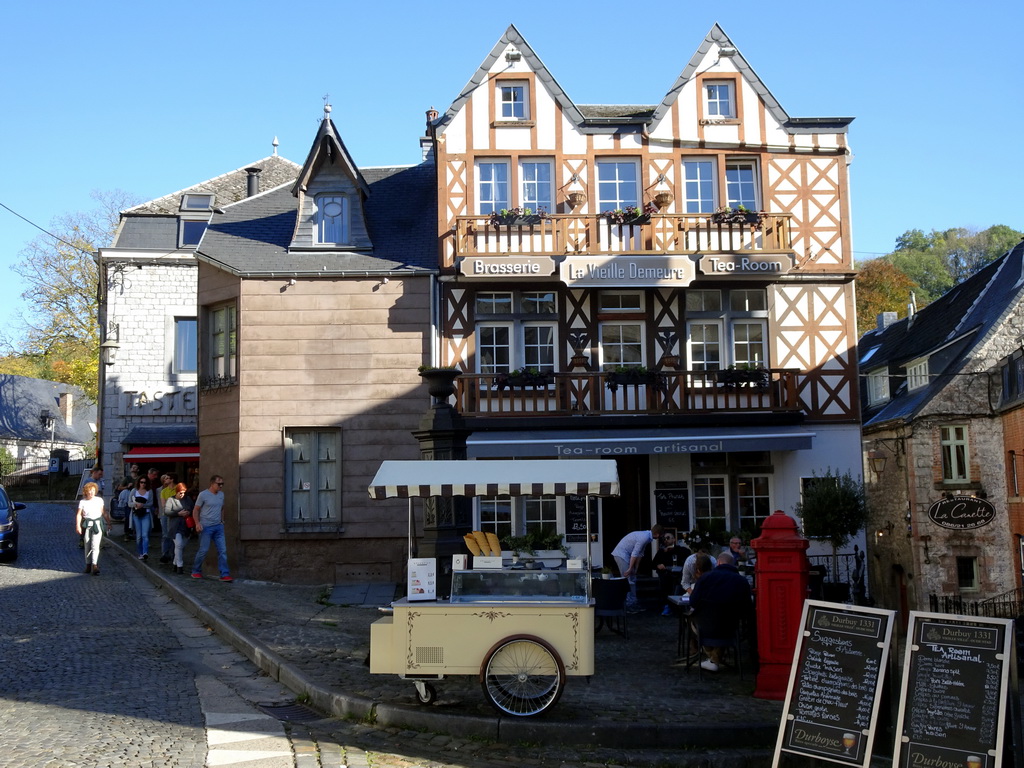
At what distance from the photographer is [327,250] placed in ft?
66.7

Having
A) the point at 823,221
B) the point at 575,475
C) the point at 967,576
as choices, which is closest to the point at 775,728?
the point at 575,475

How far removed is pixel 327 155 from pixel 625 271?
6207 mm

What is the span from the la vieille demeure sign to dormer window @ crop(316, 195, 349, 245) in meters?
2.66

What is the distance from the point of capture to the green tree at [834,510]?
19.1 metres

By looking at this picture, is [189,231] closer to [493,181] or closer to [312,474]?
[493,181]

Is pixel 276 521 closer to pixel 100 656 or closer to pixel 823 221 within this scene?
pixel 100 656

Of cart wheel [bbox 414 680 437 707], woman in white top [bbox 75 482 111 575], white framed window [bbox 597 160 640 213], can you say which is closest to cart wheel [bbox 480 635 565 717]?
cart wheel [bbox 414 680 437 707]

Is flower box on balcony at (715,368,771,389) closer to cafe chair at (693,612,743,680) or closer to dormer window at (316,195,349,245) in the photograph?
dormer window at (316,195,349,245)

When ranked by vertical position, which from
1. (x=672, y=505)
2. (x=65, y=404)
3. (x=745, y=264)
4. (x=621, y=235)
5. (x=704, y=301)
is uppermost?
(x=65, y=404)

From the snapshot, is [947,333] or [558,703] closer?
[558,703]

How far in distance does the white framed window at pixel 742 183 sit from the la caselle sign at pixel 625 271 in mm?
2166

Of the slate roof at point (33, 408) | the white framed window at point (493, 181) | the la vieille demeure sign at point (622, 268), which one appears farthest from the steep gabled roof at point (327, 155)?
the slate roof at point (33, 408)

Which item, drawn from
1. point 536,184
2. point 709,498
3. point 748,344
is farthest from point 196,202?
point 709,498

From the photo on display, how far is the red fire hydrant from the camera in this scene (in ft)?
31.4
